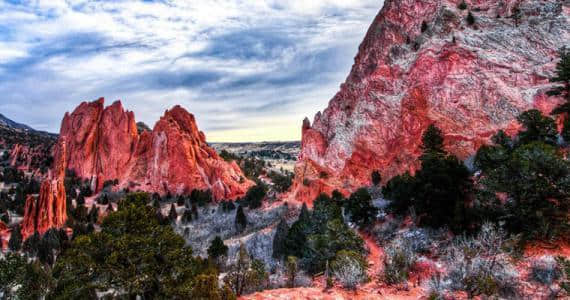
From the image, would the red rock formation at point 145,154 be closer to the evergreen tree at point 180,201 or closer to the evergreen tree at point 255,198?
the evergreen tree at point 180,201

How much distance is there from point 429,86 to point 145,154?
7764 centimetres

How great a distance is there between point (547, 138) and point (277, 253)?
28.2 metres

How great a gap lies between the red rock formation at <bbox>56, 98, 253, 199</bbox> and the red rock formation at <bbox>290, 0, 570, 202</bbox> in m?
38.8

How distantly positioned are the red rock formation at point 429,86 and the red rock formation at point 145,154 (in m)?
38.8

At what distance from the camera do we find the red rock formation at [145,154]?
295ft

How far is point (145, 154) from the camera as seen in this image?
95.1 meters

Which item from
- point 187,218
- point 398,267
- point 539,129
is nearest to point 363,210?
point 539,129

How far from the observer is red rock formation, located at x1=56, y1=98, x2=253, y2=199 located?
3546 inches

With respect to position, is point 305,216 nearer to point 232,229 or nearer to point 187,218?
point 232,229

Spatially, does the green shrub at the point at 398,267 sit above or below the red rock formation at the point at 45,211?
above

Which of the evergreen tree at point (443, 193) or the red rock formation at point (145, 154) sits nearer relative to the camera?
the evergreen tree at point (443, 193)

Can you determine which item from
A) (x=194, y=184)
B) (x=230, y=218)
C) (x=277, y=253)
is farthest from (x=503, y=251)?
(x=194, y=184)

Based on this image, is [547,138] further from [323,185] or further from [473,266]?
[323,185]

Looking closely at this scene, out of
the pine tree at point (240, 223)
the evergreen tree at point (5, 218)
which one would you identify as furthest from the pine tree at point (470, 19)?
the evergreen tree at point (5, 218)
